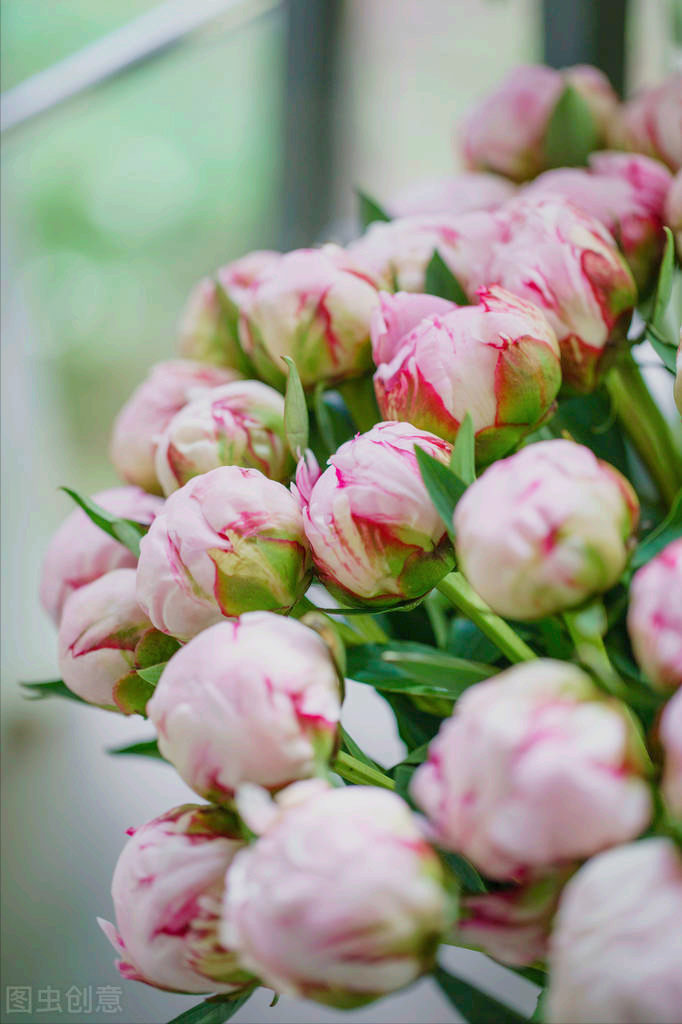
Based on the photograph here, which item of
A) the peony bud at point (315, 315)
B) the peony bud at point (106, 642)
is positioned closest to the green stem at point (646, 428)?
the peony bud at point (315, 315)

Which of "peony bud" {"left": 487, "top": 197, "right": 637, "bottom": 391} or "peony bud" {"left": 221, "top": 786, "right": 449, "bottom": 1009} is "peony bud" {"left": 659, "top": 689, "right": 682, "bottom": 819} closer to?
"peony bud" {"left": 221, "top": 786, "right": 449, "bottom": 1009}

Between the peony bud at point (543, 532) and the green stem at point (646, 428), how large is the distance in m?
0.18

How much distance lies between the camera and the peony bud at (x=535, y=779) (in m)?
0.20

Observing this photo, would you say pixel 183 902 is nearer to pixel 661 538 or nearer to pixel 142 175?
pixel 661 538

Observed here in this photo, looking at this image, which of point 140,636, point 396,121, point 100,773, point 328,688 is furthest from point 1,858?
point 396,121

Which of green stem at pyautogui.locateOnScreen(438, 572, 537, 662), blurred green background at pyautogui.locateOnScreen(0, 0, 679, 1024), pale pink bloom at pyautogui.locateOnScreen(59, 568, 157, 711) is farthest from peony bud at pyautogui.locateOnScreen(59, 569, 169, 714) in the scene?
blurred green background at pyautogui.locateOnScreen(0, 0, 679, 1024)

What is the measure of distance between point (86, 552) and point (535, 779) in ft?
0.81

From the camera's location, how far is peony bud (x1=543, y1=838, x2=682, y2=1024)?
0.20 m

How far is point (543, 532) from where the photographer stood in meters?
0.24

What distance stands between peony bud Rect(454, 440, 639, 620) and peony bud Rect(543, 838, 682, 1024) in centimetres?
6

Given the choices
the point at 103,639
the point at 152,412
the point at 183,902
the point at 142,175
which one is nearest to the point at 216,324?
the point at 152,412

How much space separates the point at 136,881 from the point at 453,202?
1.15ft

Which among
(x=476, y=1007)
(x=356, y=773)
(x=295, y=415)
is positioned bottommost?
(x=476, y=1007)

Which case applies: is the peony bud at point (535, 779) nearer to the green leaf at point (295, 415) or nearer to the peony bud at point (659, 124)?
the green leaf at point (295, 415)
